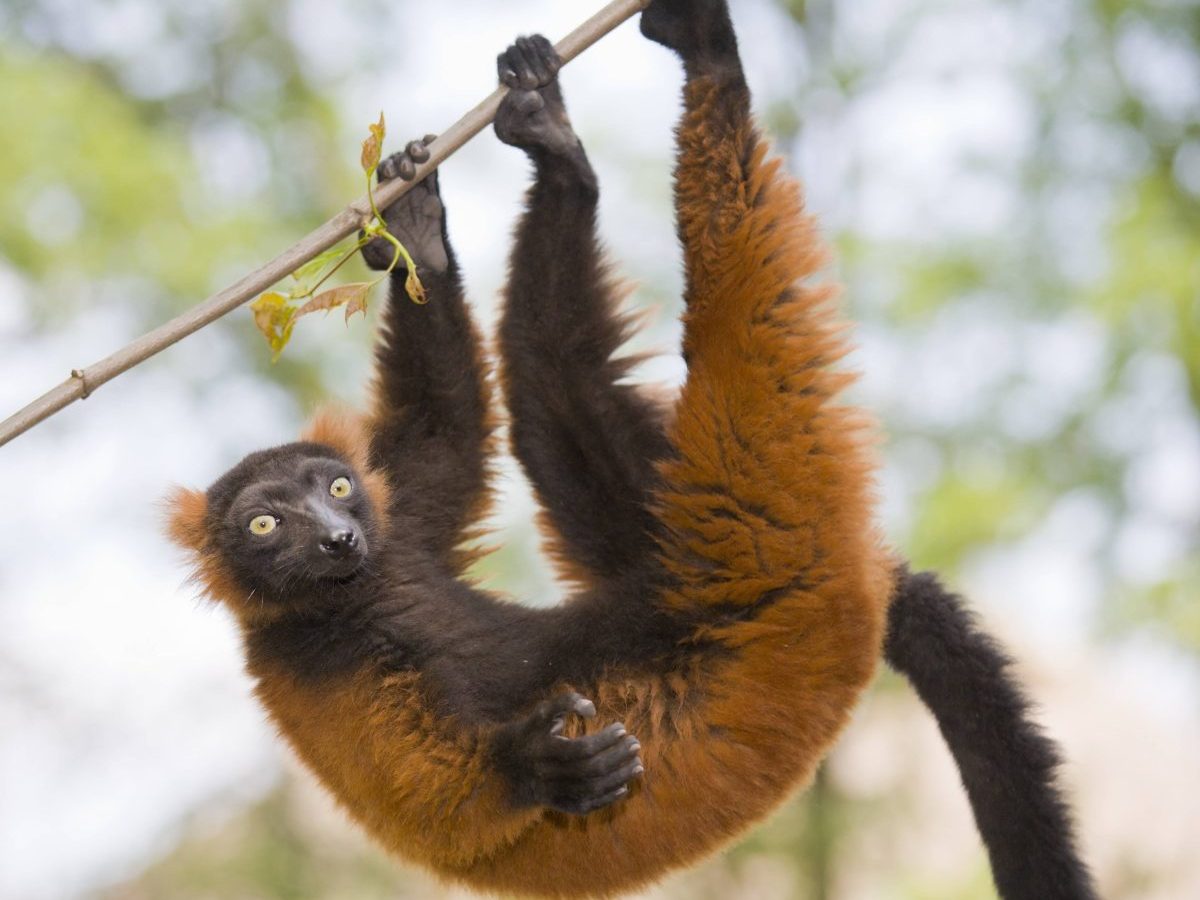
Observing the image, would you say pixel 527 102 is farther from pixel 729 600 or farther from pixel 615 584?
pixel 729 600

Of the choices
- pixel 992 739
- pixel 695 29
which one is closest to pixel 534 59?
pixel 695 29

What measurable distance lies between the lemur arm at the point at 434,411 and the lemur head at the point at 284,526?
0.61 ft

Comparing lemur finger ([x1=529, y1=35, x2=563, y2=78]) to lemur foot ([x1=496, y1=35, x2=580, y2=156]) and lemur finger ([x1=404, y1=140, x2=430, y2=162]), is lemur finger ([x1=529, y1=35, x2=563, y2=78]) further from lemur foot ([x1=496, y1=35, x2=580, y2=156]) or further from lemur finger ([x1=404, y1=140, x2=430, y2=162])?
lemur finger ([x1=404, y1=140, x2=430, y2=162])

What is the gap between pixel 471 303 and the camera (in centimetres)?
469

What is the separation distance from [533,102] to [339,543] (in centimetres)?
155

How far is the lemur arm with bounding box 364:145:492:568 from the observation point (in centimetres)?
452

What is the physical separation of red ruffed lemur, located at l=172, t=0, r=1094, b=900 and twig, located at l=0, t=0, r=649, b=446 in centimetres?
28

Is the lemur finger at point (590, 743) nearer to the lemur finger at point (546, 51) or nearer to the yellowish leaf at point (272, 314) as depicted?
the yellowish leaf at point (272, 314)

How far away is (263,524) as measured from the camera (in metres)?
4.07

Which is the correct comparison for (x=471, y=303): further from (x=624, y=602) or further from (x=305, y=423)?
(x=624, y=602)

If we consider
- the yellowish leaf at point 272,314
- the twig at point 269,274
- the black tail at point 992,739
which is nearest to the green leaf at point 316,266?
the yellowish leaf at point 272,314

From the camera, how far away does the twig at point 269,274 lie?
3100 mm

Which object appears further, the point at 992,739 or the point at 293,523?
the point at 293,523

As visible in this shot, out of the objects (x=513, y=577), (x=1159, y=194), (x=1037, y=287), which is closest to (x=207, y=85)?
(x=513, y=577)
